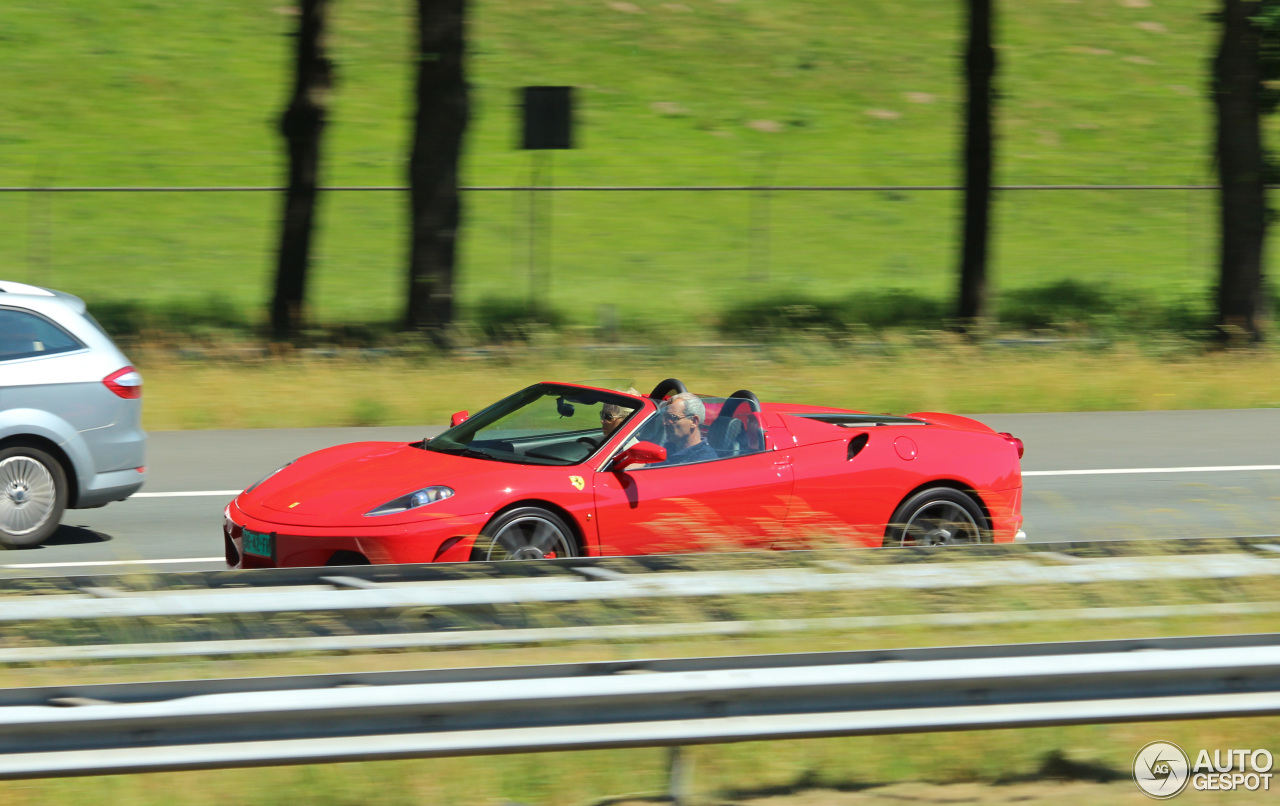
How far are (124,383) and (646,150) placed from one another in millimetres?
26113

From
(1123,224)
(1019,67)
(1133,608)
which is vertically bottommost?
(1133,608)

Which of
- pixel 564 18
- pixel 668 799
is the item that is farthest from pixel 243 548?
pixel 564 18

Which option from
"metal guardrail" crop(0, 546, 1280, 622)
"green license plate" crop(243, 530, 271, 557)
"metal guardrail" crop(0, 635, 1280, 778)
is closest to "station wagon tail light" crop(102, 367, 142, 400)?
"green license plate" crop(243, 530, 271, 557)

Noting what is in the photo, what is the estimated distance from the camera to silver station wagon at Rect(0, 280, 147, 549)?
884 cm

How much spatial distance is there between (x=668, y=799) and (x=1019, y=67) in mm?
40850

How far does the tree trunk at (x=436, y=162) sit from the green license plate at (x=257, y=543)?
9779 millimetres

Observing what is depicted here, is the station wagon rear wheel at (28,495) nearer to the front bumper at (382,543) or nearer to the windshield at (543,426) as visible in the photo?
the windshield at (543,426)

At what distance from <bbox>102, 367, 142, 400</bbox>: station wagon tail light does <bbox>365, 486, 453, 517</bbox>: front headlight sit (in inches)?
119

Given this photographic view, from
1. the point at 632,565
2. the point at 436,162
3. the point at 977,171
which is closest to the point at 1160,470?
the point at 632,565

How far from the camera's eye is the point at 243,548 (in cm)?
713

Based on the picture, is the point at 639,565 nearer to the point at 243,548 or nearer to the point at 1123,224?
the point at 243,548

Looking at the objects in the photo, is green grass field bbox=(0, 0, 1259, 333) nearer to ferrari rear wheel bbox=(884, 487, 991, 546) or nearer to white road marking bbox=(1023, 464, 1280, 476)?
white road marking bbox=(1023, 464, 1280, 476)

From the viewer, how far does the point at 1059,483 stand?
37.7ft

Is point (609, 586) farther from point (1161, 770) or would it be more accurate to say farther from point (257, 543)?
point (257, 543)
